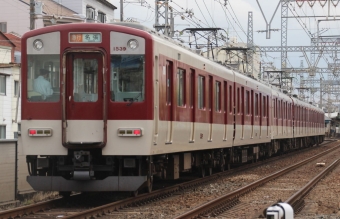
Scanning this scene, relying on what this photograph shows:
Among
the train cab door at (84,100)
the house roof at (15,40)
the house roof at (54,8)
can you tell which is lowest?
the train cab door at (84,100)

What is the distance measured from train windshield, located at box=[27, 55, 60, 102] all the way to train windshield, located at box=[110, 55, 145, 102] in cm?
95

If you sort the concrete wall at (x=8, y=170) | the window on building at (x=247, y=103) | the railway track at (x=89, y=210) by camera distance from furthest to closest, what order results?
the window on building at (x=247, y=103) < the concrete wall at (x=8, y=170) < the railway track at (x=89, y=210)

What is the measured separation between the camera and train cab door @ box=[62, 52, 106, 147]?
38.4 ft

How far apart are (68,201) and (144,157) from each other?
1646 mm

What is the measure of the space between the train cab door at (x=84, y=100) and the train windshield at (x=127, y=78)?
0.69ft

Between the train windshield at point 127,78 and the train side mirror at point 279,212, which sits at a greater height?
the train windshield at point 127,78

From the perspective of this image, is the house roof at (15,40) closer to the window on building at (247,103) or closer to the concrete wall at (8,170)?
the window on building at (247,103)

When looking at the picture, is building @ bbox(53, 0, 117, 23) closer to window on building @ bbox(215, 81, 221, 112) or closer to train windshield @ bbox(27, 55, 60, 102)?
window on building @ bbox(215, 81, 221, 112)

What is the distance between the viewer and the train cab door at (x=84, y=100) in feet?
38.4

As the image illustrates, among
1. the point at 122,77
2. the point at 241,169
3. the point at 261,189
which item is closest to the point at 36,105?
the point at 122,77

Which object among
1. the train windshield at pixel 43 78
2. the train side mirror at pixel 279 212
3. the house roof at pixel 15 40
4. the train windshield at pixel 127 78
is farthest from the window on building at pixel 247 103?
the house roof at pixel 15 40

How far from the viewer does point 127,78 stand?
11.9 m

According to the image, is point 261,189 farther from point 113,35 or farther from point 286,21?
point 286,21

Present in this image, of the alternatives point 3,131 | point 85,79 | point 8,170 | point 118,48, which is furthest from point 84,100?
point 3,131
